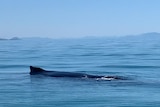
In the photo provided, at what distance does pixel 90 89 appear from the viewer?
19859 mm

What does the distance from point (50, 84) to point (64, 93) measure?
3466mm

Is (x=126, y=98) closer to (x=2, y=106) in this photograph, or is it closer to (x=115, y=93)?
(x=115, y=93)

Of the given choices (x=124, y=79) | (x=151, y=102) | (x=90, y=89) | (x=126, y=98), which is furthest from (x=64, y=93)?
(x=124, y=79)

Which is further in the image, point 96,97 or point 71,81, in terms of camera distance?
point 71,81

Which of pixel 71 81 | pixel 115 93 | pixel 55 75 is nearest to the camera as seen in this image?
pixel 115 93

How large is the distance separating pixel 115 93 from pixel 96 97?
1.23 metres

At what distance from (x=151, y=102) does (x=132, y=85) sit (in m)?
4.84

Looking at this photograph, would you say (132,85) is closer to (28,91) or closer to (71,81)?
(71,81)

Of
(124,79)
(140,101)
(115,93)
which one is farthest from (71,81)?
(140,101)

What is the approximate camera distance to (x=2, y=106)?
15836 mm

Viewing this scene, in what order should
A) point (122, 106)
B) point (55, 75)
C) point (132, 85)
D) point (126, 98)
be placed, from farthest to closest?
point (55, 75) < point (132, 85) < point (126, 98) < point (122, 106)

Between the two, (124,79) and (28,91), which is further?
(124,79)

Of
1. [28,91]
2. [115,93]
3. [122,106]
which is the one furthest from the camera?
[28,91]

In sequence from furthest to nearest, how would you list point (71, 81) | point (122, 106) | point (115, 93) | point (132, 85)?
1. point (71, 81)
2. point (132, 85)
3. point (115, 93)
4. point (122, 106)
